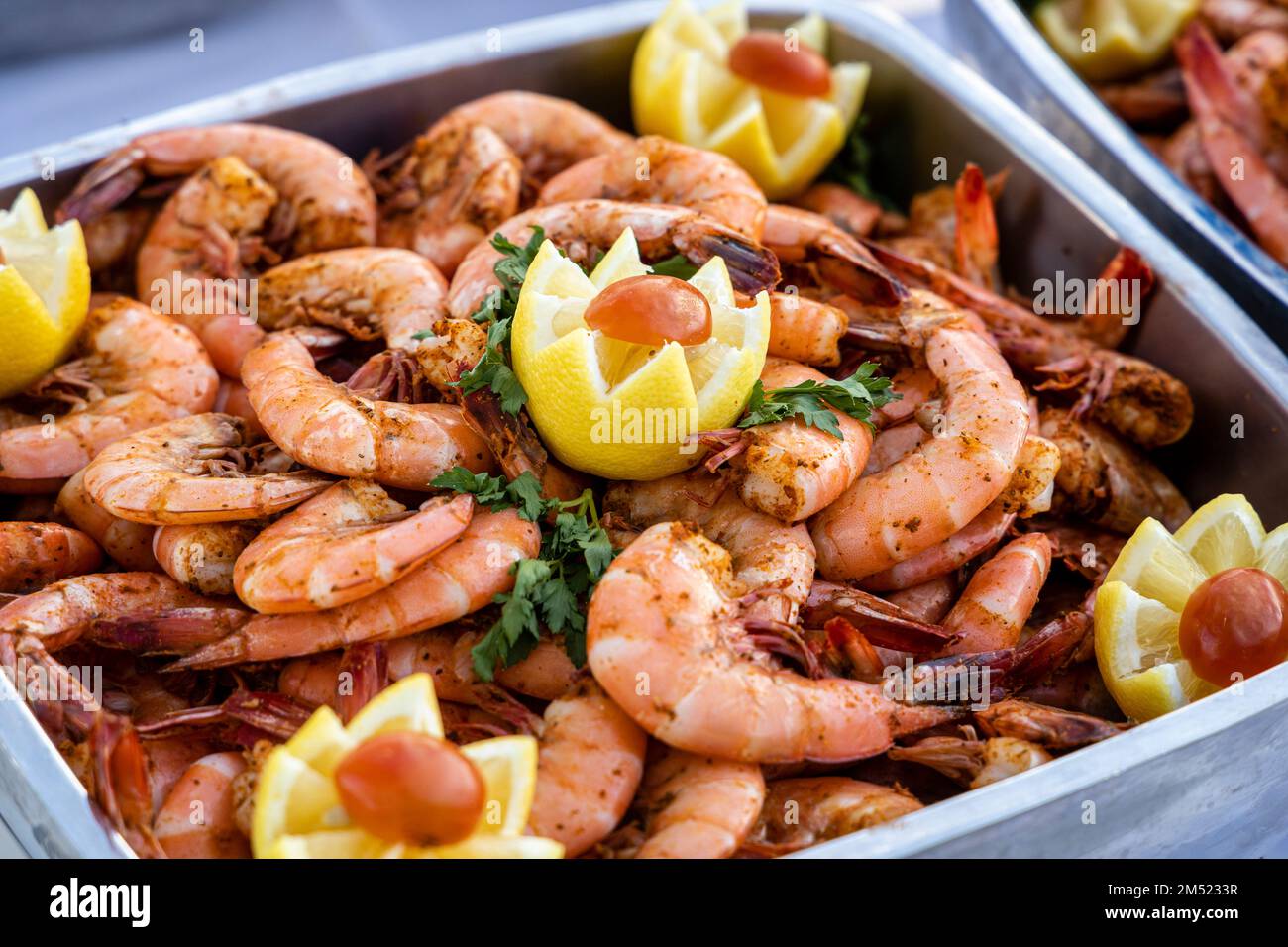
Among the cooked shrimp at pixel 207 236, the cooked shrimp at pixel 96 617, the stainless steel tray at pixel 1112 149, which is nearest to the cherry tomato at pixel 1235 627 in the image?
the stainless steel tray at pixel 1112 149

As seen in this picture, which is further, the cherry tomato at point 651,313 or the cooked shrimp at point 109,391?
the cooked shrimp at point 109,391

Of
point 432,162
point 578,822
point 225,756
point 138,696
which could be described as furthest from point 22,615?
point 432,162

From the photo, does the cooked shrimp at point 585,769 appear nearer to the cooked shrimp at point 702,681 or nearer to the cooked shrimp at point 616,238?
the cooked shrimp at point 702,681

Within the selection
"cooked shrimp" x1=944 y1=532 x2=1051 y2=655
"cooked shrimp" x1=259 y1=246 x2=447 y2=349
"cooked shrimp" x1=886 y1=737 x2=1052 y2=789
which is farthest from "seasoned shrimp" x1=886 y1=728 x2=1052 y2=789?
"cooked shrimp" x1=259 y1=246 x2=447 y2=349

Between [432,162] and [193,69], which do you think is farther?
[193,69]

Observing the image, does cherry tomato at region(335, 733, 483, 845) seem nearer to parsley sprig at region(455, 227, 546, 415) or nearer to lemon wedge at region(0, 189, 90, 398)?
parsley sprig at region(455, 227, 546, 415)

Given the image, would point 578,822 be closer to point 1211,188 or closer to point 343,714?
point 343,714
